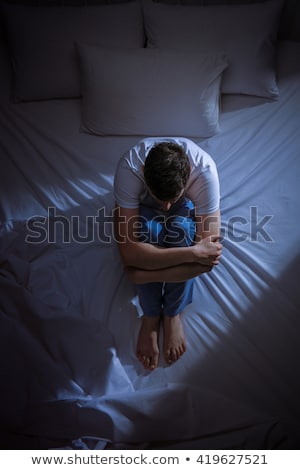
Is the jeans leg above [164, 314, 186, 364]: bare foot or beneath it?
above

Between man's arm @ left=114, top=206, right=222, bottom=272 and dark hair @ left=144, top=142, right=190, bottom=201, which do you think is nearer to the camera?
dark hair @ left=144, top=142, right=190, bottom=201

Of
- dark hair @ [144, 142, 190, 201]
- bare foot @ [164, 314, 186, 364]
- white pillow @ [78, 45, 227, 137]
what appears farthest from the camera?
white pillow @ [78, 45, 227, 137]

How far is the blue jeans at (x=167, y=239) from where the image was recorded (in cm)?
134

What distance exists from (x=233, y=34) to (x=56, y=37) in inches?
27.7

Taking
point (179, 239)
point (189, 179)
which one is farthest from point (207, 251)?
point (189, 179)

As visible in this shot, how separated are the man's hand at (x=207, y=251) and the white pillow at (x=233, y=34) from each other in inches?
31.5

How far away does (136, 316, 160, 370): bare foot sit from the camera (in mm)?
1306

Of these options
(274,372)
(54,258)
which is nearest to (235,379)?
(274,372)

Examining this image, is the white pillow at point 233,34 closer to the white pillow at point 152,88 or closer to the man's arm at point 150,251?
the white pillow at point 152,88

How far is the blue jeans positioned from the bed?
0.08 meters

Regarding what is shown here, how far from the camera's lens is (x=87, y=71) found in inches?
68.2

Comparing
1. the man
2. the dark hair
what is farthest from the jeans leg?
the dark hair

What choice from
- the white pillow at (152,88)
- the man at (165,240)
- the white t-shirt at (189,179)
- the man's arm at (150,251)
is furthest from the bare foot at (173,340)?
the white pillow at (152,88)

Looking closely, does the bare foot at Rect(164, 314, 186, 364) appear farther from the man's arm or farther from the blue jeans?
the man's arm
